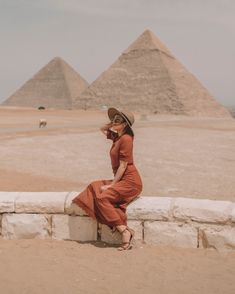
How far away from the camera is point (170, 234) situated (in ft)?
14.8

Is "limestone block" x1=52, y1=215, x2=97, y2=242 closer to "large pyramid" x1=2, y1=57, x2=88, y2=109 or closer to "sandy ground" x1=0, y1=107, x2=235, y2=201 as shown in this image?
"sandy ground" x1=0, y1=107, x2=235, y2=201

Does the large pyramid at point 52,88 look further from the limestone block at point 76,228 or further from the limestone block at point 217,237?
the limestone block at point 217,237

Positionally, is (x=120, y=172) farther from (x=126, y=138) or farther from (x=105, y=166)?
(x=105, y=166)

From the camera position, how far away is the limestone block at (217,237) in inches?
171

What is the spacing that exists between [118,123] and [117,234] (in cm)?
103

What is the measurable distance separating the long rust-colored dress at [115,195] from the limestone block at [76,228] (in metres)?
0.17

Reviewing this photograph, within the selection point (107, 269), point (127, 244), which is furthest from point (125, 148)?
point (107, 269)

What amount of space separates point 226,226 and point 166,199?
620mm

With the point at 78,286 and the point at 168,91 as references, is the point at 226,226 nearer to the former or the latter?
the point at 78,286

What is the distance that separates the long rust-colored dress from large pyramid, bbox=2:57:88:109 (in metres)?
117

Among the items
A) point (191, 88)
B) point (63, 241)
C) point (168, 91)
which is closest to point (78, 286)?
point (63, 241)

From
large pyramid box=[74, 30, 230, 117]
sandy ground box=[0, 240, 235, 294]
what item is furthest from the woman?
large pyramid box=[74, 30, 230, 117]

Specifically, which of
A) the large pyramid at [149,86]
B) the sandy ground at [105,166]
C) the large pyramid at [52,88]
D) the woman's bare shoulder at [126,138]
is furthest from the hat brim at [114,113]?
the large pyramid at [52,88]

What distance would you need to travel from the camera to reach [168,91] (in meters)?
102
